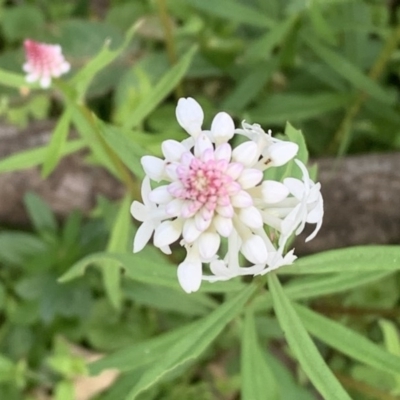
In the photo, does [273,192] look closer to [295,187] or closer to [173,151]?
[295,187]

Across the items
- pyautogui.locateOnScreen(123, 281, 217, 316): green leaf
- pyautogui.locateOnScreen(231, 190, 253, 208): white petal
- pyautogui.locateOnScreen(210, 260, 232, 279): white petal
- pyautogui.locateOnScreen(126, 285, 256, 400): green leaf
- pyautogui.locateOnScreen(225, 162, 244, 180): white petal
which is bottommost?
pyautogui.locateOnScreen(123, 281, 217, 316): green leaf

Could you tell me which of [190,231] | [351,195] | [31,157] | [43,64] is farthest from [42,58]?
[351,195]

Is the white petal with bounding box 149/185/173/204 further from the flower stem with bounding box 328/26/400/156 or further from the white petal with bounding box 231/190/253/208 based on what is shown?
the flower stem with bounding box 328/26/400/156

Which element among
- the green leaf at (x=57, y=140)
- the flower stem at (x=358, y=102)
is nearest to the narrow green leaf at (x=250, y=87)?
the flower stem at (x=358, y=102)

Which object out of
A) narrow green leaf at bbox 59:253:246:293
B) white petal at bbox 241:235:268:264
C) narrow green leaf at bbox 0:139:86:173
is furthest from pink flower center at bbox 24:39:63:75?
white petal at bbox 241:235:268:264

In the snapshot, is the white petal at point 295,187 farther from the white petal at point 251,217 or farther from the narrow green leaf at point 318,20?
the narrow green leaf at point 318,20

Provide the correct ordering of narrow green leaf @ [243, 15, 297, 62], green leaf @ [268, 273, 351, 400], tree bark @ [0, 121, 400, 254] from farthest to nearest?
tree bark @ [0, 121, 400, 254] < narrow green leaf @ [243, 15, 297, 62] < green leaf @ [268, 273, 351, 400]

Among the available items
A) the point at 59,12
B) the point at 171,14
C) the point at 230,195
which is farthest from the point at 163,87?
the point at 59,12
